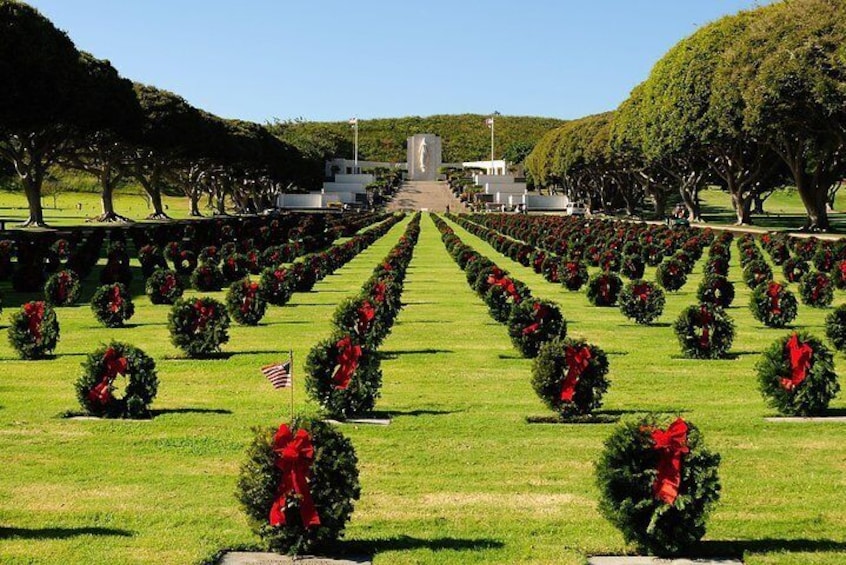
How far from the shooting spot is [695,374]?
1895 cm

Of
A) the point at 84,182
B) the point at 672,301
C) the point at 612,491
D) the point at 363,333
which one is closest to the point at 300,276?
the point at 672,301

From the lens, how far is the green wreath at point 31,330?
66.7 feet

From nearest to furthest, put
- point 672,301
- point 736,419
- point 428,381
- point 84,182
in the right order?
point 736,419 < point 428,381 < point 672,301 < point 84,182

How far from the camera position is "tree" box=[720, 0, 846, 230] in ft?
171

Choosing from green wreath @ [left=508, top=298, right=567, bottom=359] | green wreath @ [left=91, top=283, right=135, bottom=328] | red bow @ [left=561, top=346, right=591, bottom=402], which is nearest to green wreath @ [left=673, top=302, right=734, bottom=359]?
green wreath @ [left=508, top=298, right=567, bottom=359]

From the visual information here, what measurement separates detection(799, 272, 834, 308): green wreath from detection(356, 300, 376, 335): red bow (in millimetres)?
15056

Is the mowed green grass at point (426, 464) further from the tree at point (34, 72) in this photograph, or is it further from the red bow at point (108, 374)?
the tree at point (34, 72)

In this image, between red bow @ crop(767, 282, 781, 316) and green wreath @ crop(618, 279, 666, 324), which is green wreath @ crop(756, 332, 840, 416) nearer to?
red bow @ crop(767, 282, 781, 316)

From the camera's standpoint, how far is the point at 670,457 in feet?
29.6

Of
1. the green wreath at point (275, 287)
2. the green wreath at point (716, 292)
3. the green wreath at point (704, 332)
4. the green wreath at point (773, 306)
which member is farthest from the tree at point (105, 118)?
the green wreath at point (704, 332)

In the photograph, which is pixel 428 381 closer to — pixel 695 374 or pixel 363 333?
pixel 363 333

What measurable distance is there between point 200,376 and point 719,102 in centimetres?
5047

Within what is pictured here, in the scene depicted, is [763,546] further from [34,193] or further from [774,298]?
[34,193]

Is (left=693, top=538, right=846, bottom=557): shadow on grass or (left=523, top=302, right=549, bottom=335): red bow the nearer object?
(left=693, top=538, right=846, bottom=557): shadow on grass
